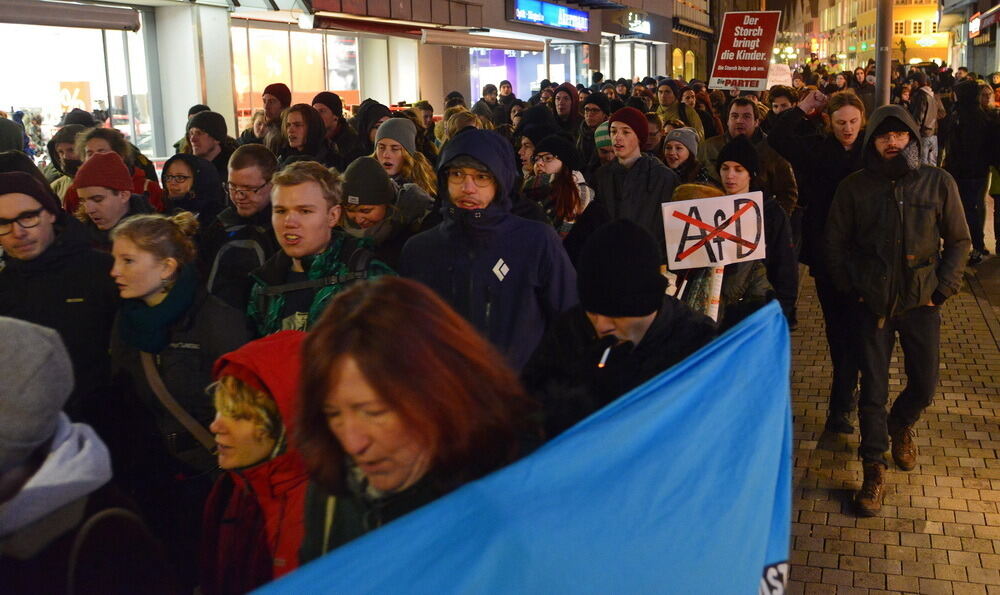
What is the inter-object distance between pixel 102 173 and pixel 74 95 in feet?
34.3

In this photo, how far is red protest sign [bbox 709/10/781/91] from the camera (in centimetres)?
1281

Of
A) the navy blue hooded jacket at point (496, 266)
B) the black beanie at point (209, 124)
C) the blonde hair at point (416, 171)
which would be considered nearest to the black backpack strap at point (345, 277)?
the navy blue hooded jacket at point (496, 266)

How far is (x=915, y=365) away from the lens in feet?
19.5

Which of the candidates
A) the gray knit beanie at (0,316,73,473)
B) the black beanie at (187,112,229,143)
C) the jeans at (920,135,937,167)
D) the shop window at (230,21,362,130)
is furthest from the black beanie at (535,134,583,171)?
the shop window at (230,21,362,130)

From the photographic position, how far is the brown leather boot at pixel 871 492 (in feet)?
18.8

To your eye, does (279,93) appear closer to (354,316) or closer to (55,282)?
(55,282)

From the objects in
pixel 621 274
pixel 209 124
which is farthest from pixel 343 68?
pixel 621 274

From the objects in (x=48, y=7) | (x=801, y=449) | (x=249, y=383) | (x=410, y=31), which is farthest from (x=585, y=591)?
(x=410, y=31)

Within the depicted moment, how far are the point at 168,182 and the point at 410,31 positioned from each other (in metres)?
16.1

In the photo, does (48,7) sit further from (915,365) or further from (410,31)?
(915,365)

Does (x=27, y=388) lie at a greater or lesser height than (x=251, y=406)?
greater

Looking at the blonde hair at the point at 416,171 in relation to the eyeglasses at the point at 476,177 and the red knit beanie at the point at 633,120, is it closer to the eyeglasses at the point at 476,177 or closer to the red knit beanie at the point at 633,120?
the red knit beanie at the point at 633,120

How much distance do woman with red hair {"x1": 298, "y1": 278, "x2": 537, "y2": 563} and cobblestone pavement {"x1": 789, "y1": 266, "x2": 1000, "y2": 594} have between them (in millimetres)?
3341

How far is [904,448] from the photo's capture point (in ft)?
21.0
